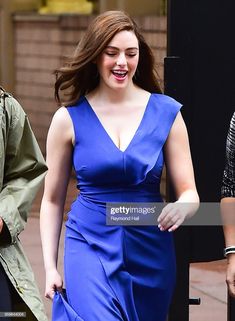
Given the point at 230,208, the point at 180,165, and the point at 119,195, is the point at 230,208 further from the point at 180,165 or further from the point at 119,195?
the point at 119,195

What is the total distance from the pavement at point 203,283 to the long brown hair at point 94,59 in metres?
2.79

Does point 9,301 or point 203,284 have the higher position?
point 9,301

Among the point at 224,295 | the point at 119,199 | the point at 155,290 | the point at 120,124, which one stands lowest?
the point at 224,295

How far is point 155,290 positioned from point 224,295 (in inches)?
140

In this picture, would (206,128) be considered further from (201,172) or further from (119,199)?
(119,199)

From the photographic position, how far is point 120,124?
4645 mm

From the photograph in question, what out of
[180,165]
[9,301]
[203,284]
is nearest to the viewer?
[9,301]

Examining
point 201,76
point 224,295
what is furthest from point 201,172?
point 224,295

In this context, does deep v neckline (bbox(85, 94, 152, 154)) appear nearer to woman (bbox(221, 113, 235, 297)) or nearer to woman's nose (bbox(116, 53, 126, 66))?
woman's nose (bbox(116, 53, 126, 66))

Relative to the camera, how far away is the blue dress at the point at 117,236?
4484 millimetres

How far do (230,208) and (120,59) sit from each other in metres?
0.77

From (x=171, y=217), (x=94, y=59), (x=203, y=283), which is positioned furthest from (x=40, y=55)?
(x=171, y=217)

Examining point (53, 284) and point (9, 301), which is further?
point (53, 284)

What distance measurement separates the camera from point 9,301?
437 cm
